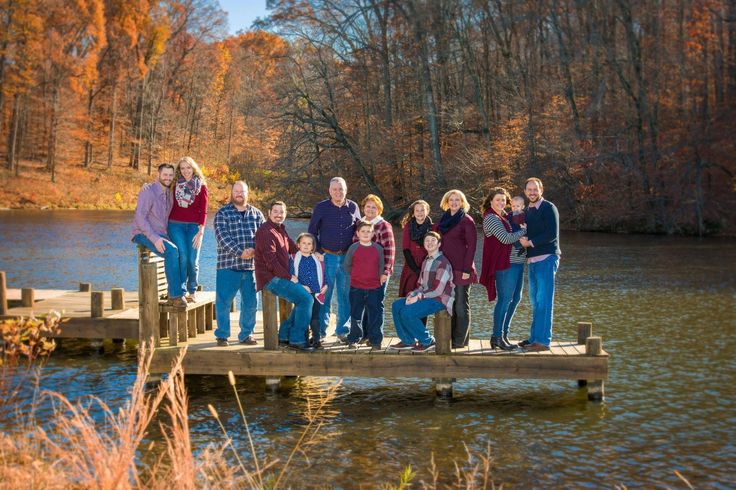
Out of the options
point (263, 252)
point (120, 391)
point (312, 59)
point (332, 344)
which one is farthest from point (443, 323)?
point (312, 59)

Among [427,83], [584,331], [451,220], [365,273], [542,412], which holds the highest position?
[427,83]

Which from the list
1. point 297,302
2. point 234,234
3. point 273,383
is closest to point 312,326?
point 297,302

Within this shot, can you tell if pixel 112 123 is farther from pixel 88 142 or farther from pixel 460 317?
pixel 460 317

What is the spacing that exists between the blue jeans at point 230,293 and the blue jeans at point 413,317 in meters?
1.70

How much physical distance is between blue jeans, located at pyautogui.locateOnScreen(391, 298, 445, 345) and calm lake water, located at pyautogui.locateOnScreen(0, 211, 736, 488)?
76 centimetres

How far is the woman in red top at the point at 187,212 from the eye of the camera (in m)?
10.0

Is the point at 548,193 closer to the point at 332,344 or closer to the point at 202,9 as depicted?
the point at 332,344

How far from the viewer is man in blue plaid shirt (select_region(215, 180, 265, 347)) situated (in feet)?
31.7

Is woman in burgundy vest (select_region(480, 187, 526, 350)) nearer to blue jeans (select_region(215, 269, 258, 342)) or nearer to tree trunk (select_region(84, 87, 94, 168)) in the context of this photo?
blue jeans (select_region(215, 269, 258, 342))

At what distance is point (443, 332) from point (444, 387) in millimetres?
817

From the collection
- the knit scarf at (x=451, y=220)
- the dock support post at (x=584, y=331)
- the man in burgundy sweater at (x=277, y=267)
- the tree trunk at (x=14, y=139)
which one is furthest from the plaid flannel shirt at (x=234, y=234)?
the tree trunk at (x=14, y=139)

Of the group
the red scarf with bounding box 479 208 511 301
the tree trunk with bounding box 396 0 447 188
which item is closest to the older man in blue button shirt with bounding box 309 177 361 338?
the red scarf with bounding box 479 208 511 301

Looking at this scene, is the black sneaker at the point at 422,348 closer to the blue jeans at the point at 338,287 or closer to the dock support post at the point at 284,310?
the blue jeans at the point at 338,287

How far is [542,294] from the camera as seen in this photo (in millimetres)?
9656
